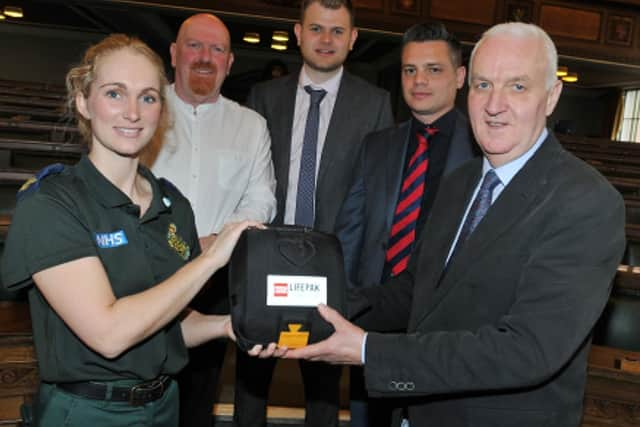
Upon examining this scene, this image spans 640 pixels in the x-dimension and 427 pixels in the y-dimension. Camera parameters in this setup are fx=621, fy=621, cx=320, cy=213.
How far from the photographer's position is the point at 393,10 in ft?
25.1

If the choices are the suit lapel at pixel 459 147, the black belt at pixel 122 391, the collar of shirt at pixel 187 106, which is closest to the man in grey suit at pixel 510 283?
the black belt at pixel 122 391

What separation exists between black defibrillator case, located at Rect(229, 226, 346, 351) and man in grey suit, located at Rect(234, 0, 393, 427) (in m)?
1.08

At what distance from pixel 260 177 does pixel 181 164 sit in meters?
0.28

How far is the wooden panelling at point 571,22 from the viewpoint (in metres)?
7.96

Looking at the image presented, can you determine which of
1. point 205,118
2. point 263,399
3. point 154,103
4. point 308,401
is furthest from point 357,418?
point 154,103

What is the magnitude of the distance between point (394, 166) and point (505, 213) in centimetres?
95

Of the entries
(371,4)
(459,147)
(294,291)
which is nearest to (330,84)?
(459,147)

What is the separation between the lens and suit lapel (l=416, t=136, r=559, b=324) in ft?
3.91

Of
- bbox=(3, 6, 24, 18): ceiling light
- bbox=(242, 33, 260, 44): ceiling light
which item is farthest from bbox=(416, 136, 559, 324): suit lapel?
bbox=(3, 6, 24, 18): ceiling light

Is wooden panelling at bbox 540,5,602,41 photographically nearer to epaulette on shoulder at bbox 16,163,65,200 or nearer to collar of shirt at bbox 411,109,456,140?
collar of shirt at bbox 411,109,456,140

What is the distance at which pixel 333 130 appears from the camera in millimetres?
2357

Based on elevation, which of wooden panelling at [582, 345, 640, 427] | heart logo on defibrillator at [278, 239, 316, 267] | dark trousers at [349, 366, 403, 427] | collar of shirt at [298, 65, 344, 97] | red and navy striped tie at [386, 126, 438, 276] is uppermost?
collar of shirt at [298, 65, 344, 97]

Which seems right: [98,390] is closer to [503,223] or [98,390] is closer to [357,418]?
[503,223]

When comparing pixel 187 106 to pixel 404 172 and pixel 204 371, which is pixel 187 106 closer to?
pixel 404 172
